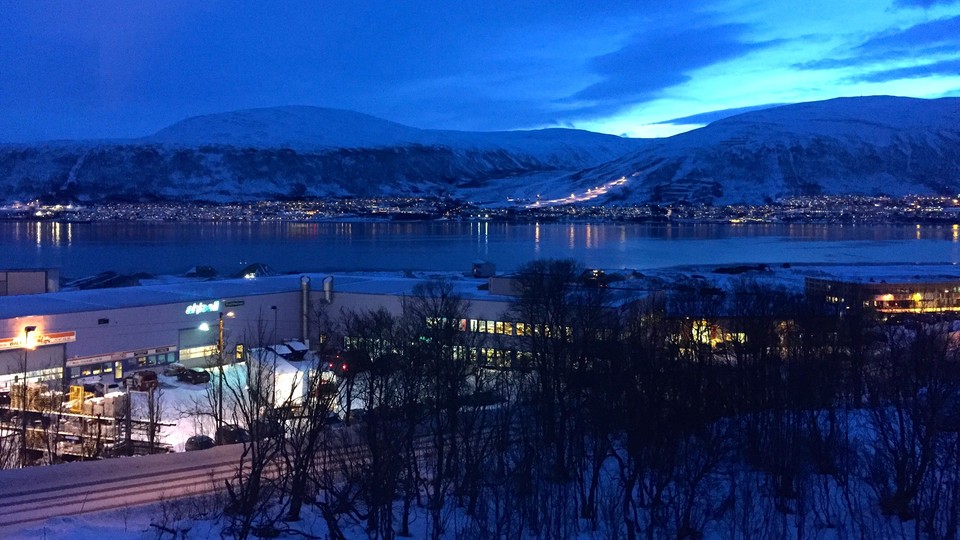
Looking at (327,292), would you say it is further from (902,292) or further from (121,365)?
(902,292)

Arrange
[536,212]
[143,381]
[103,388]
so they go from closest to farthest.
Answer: [103,388]
[143,381]
[536,212]

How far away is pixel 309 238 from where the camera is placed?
142 feet

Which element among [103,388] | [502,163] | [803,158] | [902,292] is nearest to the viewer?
[103,388]

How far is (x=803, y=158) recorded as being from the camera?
240 feet

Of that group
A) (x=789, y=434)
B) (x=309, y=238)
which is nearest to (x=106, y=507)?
(x=789, y=434)


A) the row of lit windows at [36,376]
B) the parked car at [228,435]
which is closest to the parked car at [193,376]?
the row of lit windows at [36,376]

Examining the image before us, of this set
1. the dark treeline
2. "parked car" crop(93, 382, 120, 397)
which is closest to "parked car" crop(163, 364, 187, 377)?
"parked car" crop(93, 382, 120, 397)

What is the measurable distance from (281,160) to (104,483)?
87.1m

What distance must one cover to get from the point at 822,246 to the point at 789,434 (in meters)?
32.1

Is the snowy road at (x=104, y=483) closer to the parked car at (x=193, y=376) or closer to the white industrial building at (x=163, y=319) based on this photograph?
the white industrial building at (x=163, y=319)

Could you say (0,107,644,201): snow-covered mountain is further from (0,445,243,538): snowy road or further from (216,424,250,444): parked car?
(0,445,243,538): snowy road

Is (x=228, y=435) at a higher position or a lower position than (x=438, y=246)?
lower

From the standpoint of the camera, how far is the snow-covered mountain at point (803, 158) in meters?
68.9

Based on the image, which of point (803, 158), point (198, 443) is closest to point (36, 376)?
point (198, 443)
